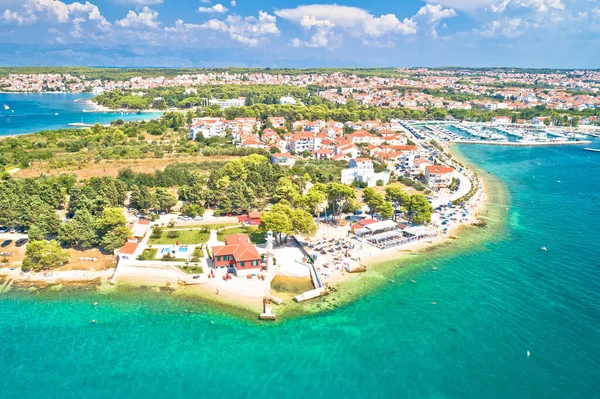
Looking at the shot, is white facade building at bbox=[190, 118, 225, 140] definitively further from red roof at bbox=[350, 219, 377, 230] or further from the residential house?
red roof at bbox=[350, 219, 377, 230]

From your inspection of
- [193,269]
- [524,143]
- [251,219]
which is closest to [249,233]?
[251,219]

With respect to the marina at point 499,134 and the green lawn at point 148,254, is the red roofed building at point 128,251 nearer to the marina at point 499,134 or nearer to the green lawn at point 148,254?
the green lawn at point 148,254

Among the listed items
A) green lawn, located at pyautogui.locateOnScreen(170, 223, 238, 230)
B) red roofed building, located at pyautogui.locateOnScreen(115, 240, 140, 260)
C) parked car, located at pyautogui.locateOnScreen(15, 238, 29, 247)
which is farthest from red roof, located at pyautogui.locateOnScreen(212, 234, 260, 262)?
parked car, located at pyautogui.locateOnScreen(15, 238, 29, 247)

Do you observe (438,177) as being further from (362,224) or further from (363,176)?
(362,224)

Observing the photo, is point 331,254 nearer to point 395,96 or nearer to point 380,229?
point 380,229

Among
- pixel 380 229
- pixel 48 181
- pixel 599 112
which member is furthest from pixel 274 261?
pixel 599 112

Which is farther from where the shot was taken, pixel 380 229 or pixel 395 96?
pixel 395 96
